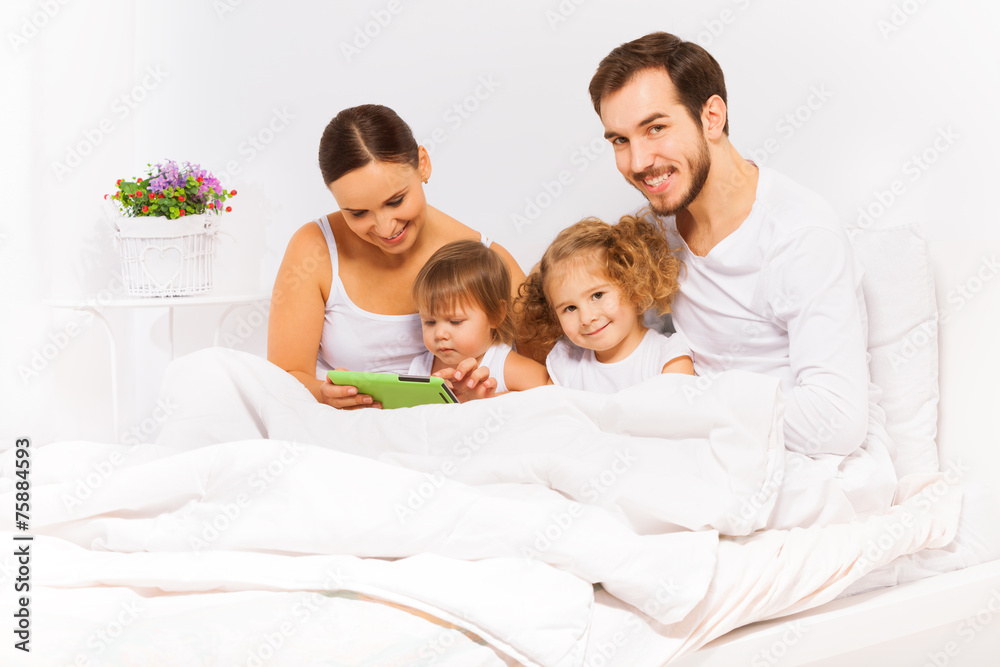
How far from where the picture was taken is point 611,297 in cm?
139

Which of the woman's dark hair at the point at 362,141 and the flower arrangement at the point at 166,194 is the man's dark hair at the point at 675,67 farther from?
the flower arrangement at the point at 166,194

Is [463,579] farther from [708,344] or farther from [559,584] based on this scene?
[708,344]

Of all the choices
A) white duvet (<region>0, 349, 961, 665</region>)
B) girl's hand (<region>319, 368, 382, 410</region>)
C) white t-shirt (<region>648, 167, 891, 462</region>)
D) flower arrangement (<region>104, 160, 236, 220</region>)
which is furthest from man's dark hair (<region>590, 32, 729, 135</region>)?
flower arrangement (<region>104, 160, 236, 220</region>)

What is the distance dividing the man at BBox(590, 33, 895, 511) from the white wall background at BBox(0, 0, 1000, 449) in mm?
402

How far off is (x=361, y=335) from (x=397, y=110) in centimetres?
69

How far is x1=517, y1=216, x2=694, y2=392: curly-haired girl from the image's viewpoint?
1370 millimetres

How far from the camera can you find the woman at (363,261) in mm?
1471

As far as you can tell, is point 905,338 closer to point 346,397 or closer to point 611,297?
point 611,297

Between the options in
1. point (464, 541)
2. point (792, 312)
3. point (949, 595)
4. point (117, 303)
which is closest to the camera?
point (464, 541)

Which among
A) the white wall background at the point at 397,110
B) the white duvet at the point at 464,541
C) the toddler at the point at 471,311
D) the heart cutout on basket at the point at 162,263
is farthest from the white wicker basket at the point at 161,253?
the white duvet at the point at 464,541

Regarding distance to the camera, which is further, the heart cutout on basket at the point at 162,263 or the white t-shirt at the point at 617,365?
the heart cutout on basket at the point at 162,263

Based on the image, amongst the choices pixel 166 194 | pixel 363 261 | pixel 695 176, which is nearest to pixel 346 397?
pixel 363 261

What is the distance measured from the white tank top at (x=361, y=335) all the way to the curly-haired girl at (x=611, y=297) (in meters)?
0.31

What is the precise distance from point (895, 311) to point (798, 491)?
0.52m
